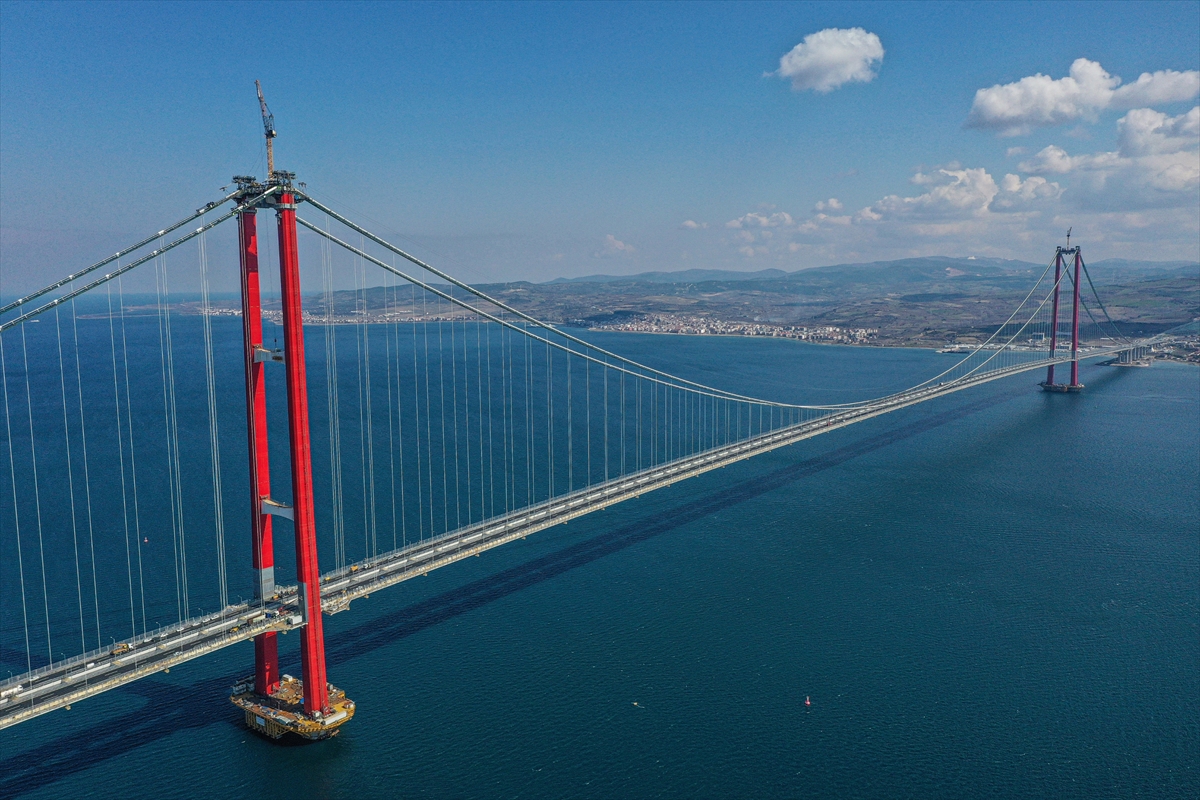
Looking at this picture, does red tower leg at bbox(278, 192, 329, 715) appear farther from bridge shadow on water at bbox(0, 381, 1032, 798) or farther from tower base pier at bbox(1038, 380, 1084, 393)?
tower base pier at bbox(1038, 380, 1084, 393)

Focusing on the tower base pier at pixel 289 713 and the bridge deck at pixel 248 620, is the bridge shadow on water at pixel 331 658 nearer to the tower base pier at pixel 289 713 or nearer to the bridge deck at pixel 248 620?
the tower base pier at pixel 289 713

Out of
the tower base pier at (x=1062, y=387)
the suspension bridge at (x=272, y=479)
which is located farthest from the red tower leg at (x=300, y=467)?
the tower base pier at (x=1062, y=387)

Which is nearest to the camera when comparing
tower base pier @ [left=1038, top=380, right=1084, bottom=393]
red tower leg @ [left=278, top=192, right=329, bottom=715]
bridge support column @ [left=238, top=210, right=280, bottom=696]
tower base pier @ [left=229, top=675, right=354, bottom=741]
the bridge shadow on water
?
red tower leg @ [left=278, top=192, right=329, bottom=715]

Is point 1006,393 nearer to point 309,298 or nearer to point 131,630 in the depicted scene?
point 131,630

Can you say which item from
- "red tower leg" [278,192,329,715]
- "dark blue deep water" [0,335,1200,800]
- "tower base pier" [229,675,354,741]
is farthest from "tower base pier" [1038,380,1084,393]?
"red tower leg" [278,192,329,715]

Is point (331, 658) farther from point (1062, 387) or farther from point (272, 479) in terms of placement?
point (1062, 387)

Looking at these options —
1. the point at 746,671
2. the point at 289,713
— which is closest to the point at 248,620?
the point at 289,713
